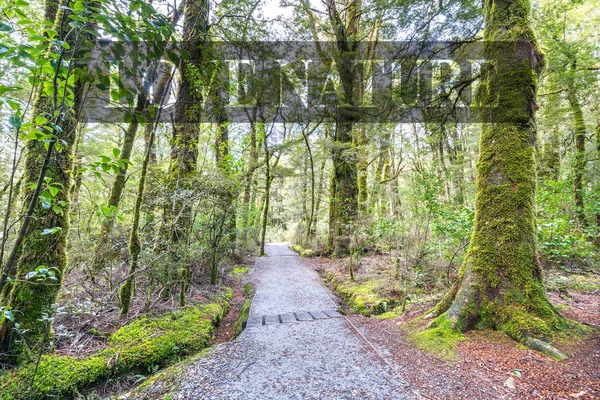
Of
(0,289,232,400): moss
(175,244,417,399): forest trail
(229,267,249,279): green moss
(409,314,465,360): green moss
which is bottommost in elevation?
(229,267,249,279): green moss

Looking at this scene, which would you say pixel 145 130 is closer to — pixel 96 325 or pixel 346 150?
pixel 96 325

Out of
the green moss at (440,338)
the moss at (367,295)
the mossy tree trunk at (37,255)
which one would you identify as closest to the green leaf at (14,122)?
the mossy tree trunk at (37,255)

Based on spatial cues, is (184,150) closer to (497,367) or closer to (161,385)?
(161,385)

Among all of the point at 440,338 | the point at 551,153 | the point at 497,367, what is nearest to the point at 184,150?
the point at 440,338

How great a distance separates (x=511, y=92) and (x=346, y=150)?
5.87 meters

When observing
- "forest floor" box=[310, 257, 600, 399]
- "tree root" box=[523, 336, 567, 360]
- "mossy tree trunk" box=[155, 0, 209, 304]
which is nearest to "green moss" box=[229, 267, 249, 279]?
"mossy tree trunk" box=[155, 0, 209, 304]

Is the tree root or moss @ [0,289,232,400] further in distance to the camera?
the tree root

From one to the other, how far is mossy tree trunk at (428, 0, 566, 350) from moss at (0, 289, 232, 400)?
368 cm

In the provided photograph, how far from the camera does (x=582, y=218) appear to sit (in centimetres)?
689

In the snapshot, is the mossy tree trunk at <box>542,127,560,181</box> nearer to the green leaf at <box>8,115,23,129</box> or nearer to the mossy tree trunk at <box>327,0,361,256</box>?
the mossy tree trunk at <box>327,0,361,256</box>

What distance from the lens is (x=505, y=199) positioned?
354 centimetres

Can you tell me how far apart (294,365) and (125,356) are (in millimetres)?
2033

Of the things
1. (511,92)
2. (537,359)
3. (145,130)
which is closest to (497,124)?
(511,92)

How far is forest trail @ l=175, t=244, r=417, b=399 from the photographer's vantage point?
260 cm
